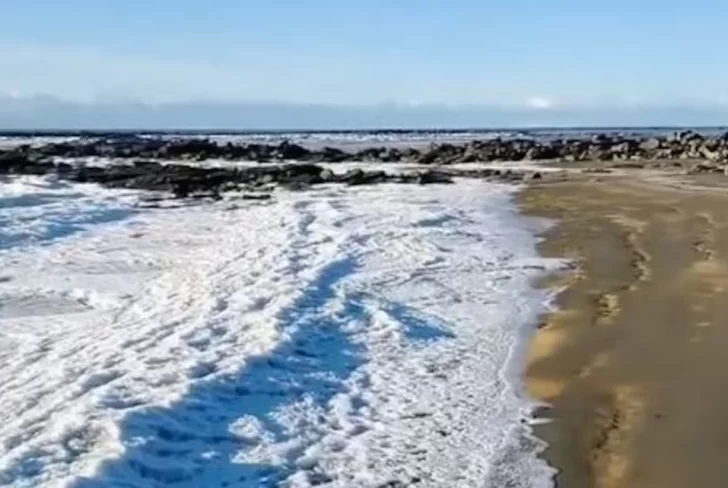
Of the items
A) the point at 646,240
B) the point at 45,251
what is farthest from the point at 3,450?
the point at 646,240

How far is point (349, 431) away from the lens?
638cm

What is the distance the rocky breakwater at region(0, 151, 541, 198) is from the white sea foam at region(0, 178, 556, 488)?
12.7 meters

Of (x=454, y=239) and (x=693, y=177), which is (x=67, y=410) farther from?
(x=693, y=177)

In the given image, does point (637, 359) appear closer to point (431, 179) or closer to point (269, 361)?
point (269, 361)

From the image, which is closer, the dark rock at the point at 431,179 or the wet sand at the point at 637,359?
the wet sand at the point at 637,359

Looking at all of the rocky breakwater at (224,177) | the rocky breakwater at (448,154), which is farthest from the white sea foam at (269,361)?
the rocky breakwater at (448,154)

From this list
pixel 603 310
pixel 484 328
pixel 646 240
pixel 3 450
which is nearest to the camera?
pixel 3 450

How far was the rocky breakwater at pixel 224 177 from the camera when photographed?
96.3 feet

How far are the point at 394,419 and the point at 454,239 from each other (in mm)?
9813

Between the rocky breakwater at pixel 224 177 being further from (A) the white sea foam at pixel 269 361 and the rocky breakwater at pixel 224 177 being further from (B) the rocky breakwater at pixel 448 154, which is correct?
(A) the white sea foam at pixel 269 361

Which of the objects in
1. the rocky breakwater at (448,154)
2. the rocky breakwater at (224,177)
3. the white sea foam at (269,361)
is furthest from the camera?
the rocky breakwater at (448,154)

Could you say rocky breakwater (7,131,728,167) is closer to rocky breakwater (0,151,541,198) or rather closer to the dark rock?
rocky breakwater (0,151,541,198)

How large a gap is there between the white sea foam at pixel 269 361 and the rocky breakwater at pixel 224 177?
501 inches

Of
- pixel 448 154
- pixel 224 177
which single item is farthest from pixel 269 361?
pixel 448 154
